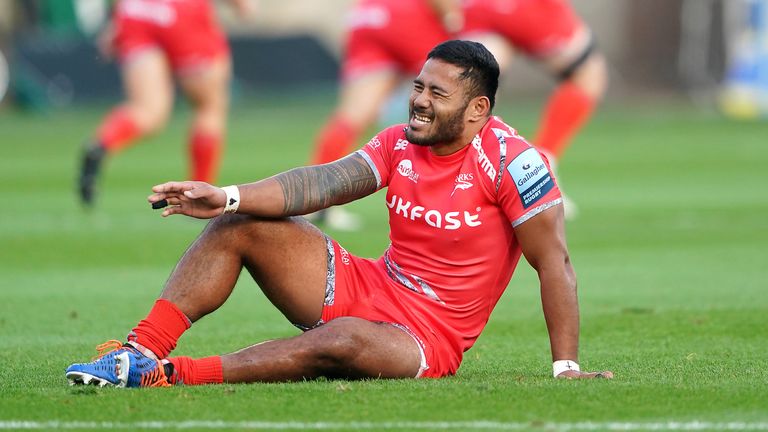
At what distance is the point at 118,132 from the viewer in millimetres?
11680

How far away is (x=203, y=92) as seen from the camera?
12211mm

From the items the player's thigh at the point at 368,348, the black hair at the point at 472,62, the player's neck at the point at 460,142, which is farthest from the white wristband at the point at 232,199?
the black hair at the point at 472,62

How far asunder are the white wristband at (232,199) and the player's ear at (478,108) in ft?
3.13

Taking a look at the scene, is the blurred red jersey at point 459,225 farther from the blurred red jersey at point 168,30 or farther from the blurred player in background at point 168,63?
the blurred red jersey at point 168,30

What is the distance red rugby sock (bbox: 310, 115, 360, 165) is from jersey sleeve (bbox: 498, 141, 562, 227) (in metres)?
6.03

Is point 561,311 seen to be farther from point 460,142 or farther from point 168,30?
point 168,30

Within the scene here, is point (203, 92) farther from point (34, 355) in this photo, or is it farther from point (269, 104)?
point (269, 104)

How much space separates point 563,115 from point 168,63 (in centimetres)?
347

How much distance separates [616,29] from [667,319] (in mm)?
25560

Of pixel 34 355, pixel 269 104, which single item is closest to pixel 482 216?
pixel 34 355

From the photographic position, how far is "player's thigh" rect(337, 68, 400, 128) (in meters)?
11.6

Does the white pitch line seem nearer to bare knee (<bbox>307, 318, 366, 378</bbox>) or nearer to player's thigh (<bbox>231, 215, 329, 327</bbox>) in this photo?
bare knee (<bbox>307, 318, 366, 378</bbox>)

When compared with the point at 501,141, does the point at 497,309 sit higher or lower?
lower

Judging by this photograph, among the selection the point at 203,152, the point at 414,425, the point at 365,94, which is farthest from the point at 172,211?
the point at 203,152
